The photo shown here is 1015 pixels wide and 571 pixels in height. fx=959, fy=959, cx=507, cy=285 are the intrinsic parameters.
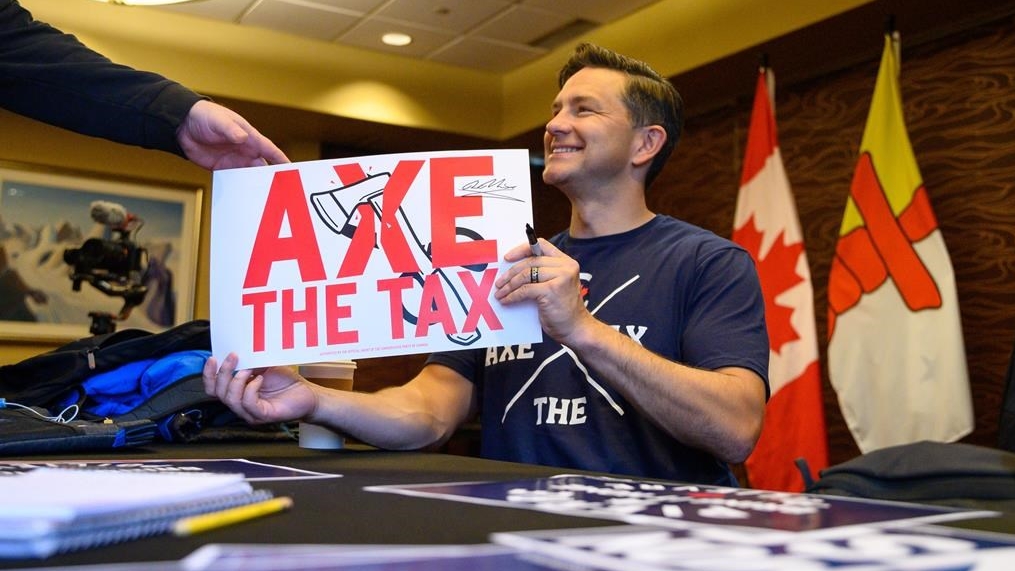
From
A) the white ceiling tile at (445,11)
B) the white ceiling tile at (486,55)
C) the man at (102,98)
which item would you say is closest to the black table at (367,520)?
the man at (102,98)

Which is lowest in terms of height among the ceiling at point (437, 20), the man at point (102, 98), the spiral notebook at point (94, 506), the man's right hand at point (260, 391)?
the spiral notebook at point (94, 506)

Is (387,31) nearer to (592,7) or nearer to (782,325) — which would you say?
(592,7)

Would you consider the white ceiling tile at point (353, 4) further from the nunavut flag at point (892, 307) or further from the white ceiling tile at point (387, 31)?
the nunavut flag at point (892, 307)

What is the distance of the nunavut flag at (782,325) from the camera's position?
340 cm

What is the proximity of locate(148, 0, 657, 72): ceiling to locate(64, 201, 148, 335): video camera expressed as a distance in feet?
4.01

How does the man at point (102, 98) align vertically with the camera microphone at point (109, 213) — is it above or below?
below

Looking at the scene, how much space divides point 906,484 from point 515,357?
698 mm

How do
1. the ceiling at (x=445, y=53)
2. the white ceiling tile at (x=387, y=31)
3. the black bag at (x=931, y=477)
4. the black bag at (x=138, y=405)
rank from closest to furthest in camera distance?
the black bag at (x=931, y=477)
the black bag at (x=138, y=405)
the ceiling at (x=445, y=53)
the white ceiling tile at (x=387, y=31)

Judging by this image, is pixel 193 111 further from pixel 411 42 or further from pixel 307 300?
pixel 411 42

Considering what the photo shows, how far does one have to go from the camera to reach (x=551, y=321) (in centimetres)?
124

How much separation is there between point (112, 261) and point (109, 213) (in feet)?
2.33

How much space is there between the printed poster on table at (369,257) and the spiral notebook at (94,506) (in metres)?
0.56

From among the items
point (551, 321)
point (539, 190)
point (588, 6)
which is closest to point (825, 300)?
point (588, 6)

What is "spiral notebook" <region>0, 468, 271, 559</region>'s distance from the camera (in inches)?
20.3
